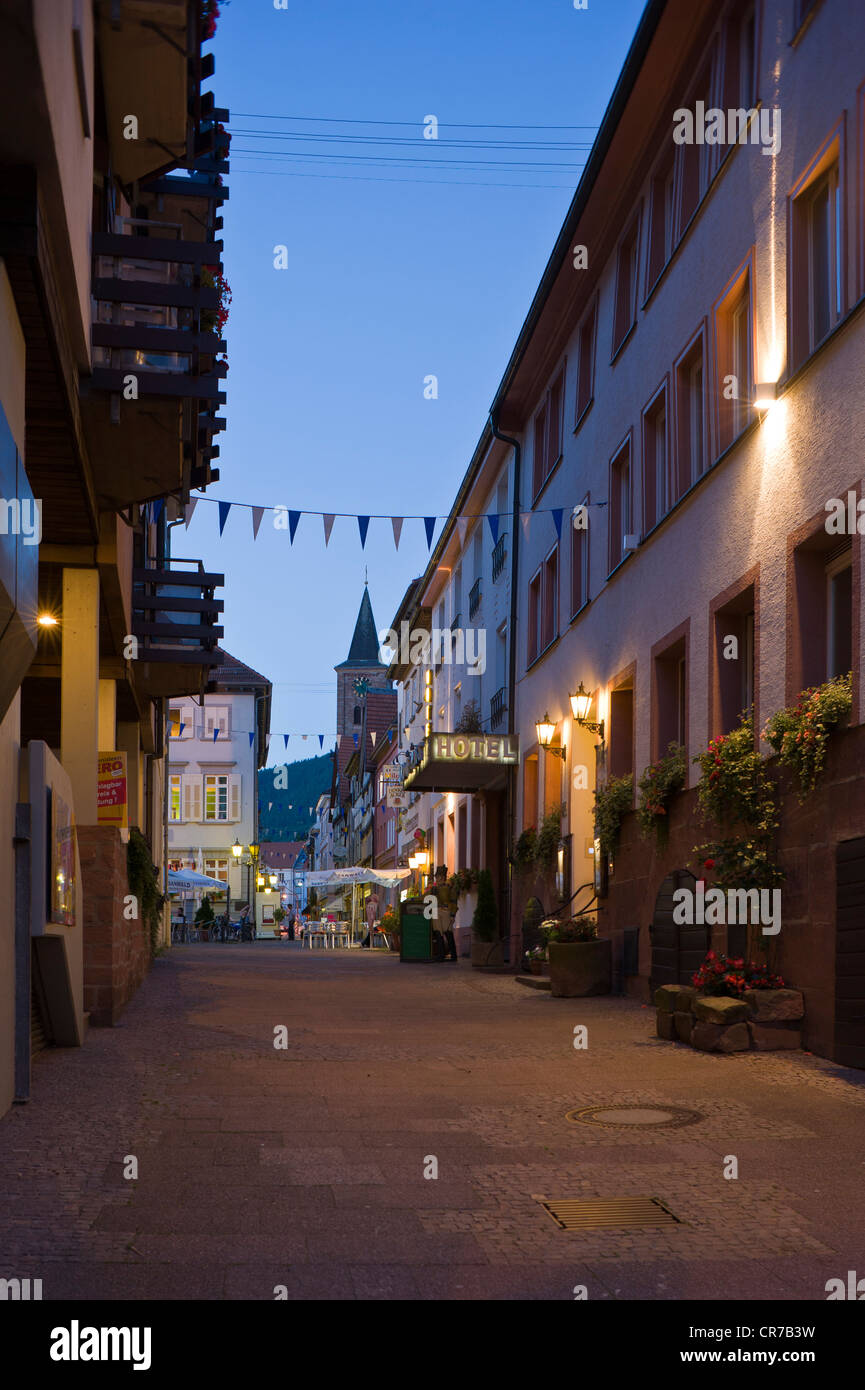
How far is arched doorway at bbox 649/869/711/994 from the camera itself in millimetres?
14352

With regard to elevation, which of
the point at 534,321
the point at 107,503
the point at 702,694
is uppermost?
the point at 534,321

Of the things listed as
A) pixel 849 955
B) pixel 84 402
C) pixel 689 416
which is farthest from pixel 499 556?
pixel 849 955

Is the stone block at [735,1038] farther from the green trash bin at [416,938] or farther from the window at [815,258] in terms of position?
the green trash bin at [416,938]

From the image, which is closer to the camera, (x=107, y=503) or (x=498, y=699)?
(x=107, y=503)

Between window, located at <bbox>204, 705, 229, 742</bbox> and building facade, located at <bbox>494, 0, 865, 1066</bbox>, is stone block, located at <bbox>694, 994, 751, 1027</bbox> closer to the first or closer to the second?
building facade, located at <bbox>494, 0, 865, 1066</bbox>

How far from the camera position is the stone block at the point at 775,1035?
1142 cm

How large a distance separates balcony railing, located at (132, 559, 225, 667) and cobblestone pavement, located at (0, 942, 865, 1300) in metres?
6.98

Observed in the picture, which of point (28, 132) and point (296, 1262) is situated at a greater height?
point (28, 132)

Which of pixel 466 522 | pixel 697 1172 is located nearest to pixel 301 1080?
pixel 697 1172

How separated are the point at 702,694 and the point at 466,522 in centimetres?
2125

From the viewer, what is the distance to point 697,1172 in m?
7.29

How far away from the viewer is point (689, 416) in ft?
53.9

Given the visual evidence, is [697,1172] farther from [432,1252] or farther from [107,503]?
[107,503]

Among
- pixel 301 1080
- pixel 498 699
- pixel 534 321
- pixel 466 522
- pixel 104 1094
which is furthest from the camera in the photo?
pixel 466 522
